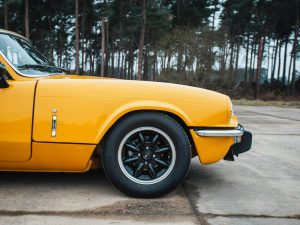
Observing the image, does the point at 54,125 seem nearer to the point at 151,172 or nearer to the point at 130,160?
the point at 130,160

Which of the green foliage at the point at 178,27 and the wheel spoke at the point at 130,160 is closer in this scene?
the wheel spoke at the point at 130,160

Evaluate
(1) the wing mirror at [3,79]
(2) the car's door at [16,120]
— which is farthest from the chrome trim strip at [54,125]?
(1) the wing mirror at [3,79]

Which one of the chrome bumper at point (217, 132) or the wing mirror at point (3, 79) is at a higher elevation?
the wing mirror at point (3, 79)

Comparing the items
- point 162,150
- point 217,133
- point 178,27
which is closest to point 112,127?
point 162,150

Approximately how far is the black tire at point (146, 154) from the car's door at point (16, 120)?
64cm

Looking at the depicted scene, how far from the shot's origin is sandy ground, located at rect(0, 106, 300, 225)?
253cm

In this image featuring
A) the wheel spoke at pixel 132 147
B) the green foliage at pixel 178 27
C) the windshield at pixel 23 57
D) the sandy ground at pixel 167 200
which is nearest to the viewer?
the sandy ground at pixel 167 200

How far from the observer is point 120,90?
9.83ft

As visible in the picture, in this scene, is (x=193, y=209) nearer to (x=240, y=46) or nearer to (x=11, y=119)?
(x=11, y=119)

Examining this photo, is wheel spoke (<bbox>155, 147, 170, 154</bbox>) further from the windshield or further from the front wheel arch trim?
the windshield

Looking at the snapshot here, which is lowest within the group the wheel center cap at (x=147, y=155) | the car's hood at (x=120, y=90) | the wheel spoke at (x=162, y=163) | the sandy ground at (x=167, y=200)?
the sandy ground at (x=167, y=200)

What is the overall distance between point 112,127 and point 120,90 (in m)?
0.31

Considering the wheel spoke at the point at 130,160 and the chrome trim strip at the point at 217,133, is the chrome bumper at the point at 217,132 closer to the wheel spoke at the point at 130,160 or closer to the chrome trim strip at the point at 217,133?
the chrome trim strip at the point at 217,133

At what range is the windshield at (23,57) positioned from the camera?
10.4 feet
